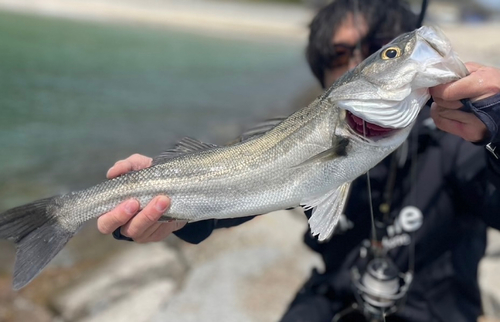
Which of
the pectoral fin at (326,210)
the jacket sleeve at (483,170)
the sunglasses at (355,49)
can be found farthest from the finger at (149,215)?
the sunglasses at (355,49)

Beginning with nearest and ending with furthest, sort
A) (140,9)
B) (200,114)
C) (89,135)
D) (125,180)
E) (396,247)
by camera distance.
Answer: (125,180)
(396,247)
(89,135)
(200,114)
(140,9)

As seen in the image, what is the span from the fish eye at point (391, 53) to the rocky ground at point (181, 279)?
255 cm

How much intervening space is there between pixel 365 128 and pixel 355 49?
1.26m

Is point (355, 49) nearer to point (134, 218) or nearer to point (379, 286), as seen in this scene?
point (379, 286)

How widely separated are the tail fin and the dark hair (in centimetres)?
227

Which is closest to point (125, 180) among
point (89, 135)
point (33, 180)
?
point (33, 180)

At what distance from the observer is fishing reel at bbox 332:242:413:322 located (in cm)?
310

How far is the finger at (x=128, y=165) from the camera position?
2637 mm

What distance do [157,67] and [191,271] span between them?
777 inches

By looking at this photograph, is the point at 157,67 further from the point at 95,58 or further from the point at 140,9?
the point at 140,9

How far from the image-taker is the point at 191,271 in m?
5.12

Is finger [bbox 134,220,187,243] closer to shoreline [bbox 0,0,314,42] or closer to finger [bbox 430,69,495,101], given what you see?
finger [bbox 430,69,495,101]

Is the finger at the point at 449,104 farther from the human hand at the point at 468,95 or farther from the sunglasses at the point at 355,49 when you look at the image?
the sunglasses at the point at 355,49

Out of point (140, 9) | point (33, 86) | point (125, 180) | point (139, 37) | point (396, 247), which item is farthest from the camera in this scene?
point (140, 9)
